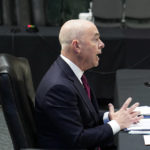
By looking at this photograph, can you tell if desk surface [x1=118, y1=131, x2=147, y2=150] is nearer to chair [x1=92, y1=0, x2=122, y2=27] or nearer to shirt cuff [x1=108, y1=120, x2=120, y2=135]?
shirt cuff [x1=108, y1=120, x2=120, y2=135]

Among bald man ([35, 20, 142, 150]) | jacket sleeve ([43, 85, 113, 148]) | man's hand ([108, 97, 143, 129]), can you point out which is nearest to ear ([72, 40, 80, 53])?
bald man ([35, 20, 142, 150])

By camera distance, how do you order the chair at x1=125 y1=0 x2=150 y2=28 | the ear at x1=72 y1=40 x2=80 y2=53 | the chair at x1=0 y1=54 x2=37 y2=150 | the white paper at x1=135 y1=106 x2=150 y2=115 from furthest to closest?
the chair at x1=125 y1=0 x2=150 y2=28
the white paper at x1=135 y1=106 x2=150 y2=115
the ear at x1=72 y1=40 x2=80 y2=53
the chair at x1=0 y1=54 x2=37 y2=150

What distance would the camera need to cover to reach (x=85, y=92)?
1.70 metres

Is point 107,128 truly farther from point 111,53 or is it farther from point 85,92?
point 111,53

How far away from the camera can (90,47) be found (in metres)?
1.64

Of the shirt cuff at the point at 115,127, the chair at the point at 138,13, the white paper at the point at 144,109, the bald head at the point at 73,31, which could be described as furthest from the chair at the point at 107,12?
the shirt cuff at the point at 115,127

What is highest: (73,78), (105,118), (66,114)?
(73,78)

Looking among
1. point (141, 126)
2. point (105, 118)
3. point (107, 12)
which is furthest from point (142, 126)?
point (107, 12)

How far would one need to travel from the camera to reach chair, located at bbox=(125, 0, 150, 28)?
153 inches

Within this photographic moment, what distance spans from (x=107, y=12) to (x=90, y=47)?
238 centimetres

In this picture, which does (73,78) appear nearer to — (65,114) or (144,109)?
(65,114)

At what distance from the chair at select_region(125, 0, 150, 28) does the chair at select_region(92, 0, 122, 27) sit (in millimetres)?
102

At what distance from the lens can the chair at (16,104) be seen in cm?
144

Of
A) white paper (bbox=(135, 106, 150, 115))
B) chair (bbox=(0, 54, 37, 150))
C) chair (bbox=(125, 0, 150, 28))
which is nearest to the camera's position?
chair (bbox=(0, 54, 37, 150))
